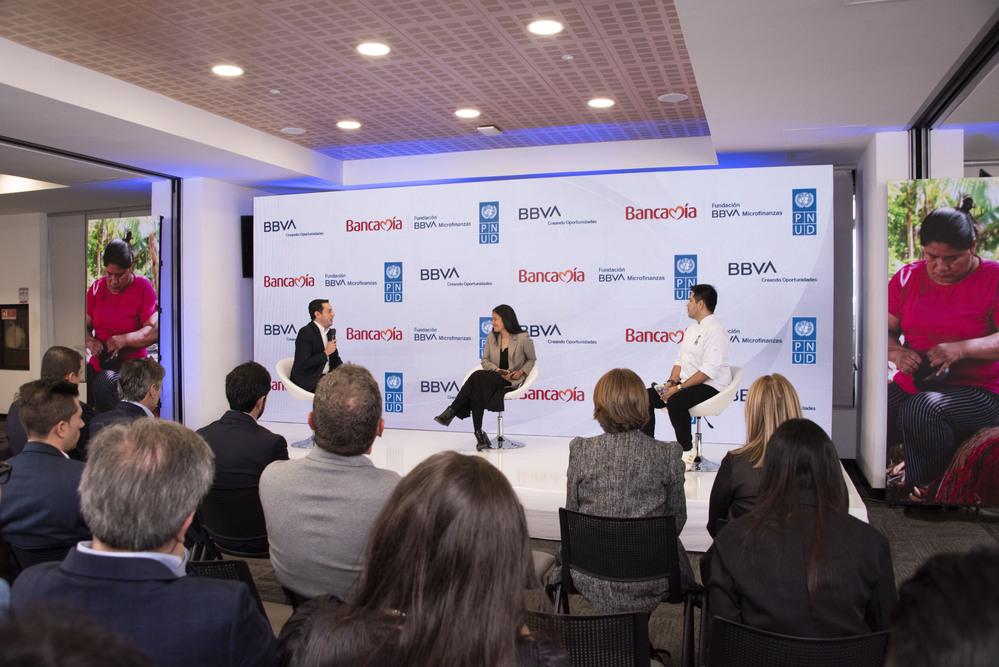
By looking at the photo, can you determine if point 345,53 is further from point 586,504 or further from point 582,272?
point 586,504

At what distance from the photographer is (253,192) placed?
9492mm

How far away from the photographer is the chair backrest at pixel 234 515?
323 centimetres

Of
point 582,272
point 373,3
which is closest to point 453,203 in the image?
point 582,272

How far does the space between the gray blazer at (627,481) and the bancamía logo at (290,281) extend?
621cm

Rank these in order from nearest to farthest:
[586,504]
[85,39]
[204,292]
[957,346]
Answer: [586,504], [85,39], [957,346], [204,292]

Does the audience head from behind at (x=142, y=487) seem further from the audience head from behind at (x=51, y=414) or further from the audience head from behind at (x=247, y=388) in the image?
the audience head from behind at (x=247, y=388)

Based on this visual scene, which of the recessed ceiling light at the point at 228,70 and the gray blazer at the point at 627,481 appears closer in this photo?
the gray blazer at the point at 627,481

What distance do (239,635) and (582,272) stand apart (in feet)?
21.7

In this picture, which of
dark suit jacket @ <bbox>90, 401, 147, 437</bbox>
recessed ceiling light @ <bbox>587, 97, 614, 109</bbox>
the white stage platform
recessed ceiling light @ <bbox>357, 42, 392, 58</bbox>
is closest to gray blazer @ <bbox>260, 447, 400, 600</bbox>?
the white stage platform

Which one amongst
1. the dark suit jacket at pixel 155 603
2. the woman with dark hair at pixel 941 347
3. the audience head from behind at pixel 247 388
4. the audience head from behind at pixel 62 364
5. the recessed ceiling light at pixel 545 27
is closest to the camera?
the dark suit jacket at pixel 155 603

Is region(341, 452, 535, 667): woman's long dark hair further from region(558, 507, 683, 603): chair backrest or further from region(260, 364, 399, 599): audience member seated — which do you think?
region(558, 507, 683, 603): chair backrest

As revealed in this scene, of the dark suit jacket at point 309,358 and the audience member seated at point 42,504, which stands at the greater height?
the dark suit jacket at point 309,358

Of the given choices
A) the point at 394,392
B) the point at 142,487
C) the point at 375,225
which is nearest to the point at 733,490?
the point at 142,487

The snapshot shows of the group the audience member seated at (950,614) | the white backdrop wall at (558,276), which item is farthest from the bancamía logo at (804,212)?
the audience member seated at (950,614)
